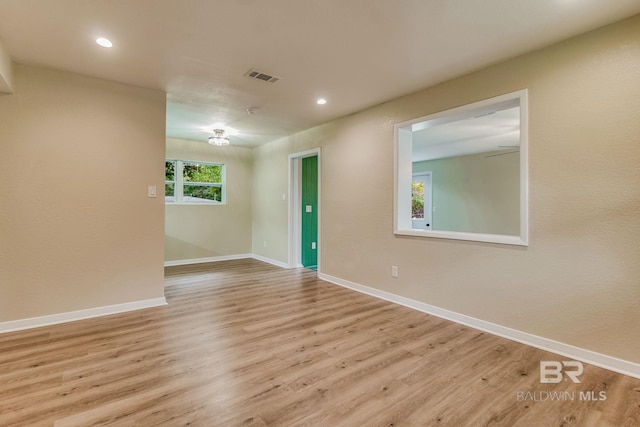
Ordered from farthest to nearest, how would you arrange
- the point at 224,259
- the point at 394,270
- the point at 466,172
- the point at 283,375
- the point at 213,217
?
the point at 466,172
the point at 224,259
the point at 213,217
the point at 394,270
the point at 283,375

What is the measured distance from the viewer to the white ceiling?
80.4 inches

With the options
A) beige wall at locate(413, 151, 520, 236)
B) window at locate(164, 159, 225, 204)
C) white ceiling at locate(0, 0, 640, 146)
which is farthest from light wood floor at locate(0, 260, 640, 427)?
beige wall at locate(413, 151, 520, 236)

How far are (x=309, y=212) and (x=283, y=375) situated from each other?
3970 mm

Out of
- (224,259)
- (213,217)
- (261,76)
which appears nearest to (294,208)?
(213,217)

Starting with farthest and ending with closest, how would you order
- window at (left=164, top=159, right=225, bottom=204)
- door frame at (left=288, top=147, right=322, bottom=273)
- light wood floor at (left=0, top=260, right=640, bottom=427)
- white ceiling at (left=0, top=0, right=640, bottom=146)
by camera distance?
window at (left=164, top=159, right=225, bottom=204) < door frame at (left=288, top=147, right=322, bottom=273) < white ceiling at (left=0, top=0, right=640, bottom=146) < light wood floor at (left=0, top=260, right=640, bottom=427)

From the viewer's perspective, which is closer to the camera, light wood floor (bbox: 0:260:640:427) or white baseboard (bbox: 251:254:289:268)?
light wood floor (bbox: 0:260:640:427)

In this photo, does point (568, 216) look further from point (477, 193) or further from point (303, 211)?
point (477, 193)

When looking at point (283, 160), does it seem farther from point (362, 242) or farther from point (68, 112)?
point (68, 112)

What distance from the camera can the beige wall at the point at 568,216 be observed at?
216cm

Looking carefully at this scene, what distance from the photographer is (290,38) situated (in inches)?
95.0

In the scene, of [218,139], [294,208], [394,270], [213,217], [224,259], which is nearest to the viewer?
[394,270]

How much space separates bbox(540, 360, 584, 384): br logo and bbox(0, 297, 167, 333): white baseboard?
3.80 m

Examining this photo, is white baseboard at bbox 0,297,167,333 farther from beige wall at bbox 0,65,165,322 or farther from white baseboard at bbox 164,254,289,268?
white baseboard at bbox 164,254,289,268

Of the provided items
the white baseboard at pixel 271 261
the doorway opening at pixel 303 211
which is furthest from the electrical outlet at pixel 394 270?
the white baseboard at pixel 271 261
